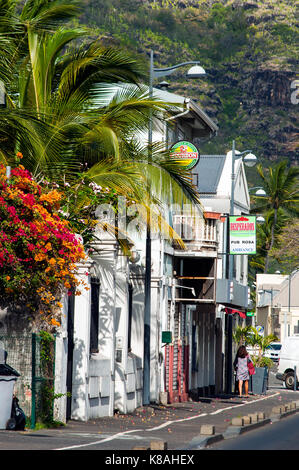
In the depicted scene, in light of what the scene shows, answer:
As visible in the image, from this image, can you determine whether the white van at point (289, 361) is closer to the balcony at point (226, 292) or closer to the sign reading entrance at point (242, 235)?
the balcony at point (226, 292)

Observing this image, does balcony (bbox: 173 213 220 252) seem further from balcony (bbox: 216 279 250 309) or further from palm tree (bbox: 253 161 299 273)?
palm tree (bbox: 253 161 299 273)

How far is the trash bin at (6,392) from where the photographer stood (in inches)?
674

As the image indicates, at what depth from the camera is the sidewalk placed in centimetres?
1675

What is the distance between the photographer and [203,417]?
2502 cm

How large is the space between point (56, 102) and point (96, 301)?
4.50 m

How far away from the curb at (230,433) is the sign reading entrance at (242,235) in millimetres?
9914

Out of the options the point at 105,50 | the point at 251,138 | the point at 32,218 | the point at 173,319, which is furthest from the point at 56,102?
the point at 251,138

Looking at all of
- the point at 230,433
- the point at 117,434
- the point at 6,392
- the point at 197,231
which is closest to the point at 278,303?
the point at 197,231

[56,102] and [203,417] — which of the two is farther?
[203,417]

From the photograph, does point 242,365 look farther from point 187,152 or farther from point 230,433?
point 230,433

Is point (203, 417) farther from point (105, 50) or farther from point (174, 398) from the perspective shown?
point (105, 50)

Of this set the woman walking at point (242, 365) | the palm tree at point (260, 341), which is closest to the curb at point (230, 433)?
the woman walking at point (242, 365)

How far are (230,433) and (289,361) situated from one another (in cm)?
2562

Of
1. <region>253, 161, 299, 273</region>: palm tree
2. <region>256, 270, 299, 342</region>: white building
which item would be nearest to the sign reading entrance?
<region>253, 161, 299, 273</region>: palm tree
